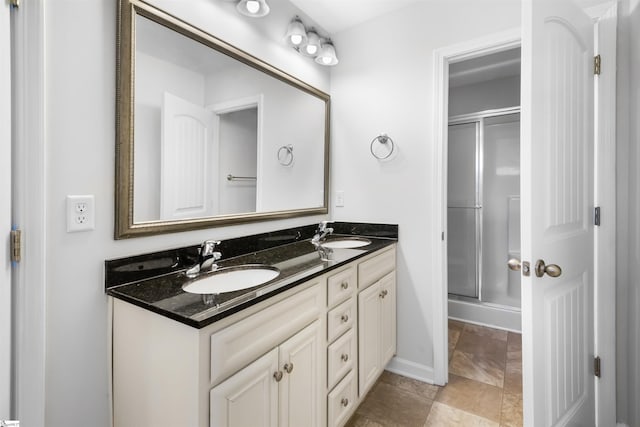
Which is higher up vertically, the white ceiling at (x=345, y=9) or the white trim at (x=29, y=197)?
the white ceiling at (x=345, y=9)

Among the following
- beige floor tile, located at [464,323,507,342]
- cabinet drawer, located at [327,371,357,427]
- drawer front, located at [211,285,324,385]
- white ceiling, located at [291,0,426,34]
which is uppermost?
white ceiling, located at [291,0,426,34]

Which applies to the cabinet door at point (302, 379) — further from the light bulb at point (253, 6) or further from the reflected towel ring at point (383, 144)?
the light bulb at point (253, 6)

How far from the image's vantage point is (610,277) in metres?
1.46

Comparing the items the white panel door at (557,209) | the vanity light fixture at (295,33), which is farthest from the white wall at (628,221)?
the vanity light fixture at (295,33)

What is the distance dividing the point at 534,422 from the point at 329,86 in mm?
2262

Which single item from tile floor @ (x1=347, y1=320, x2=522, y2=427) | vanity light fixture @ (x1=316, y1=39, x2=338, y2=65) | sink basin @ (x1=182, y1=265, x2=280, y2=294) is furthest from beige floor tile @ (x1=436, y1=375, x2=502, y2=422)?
vanity light fixture @ (x1=316, y1=39, x2=338, y2=65)

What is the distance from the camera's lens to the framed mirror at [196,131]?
45.0 inches

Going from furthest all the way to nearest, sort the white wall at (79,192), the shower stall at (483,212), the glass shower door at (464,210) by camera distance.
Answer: the glass shower door at (464,210), the shower stall at (483,212), the white wall at (79,192)

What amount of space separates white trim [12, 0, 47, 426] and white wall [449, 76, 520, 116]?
132 inches

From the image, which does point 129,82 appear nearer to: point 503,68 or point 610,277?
point 610,277

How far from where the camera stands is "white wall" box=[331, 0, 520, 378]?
76.7 inches

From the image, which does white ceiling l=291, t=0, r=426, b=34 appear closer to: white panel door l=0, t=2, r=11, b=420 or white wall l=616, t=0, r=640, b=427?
white wall l=616, t=0, r=640, b=427

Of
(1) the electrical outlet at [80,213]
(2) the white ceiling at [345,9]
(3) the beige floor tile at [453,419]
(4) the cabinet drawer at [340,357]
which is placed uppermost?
(2) the white ceiling at [345,9]

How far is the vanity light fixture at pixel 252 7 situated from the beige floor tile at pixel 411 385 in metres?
2.28
